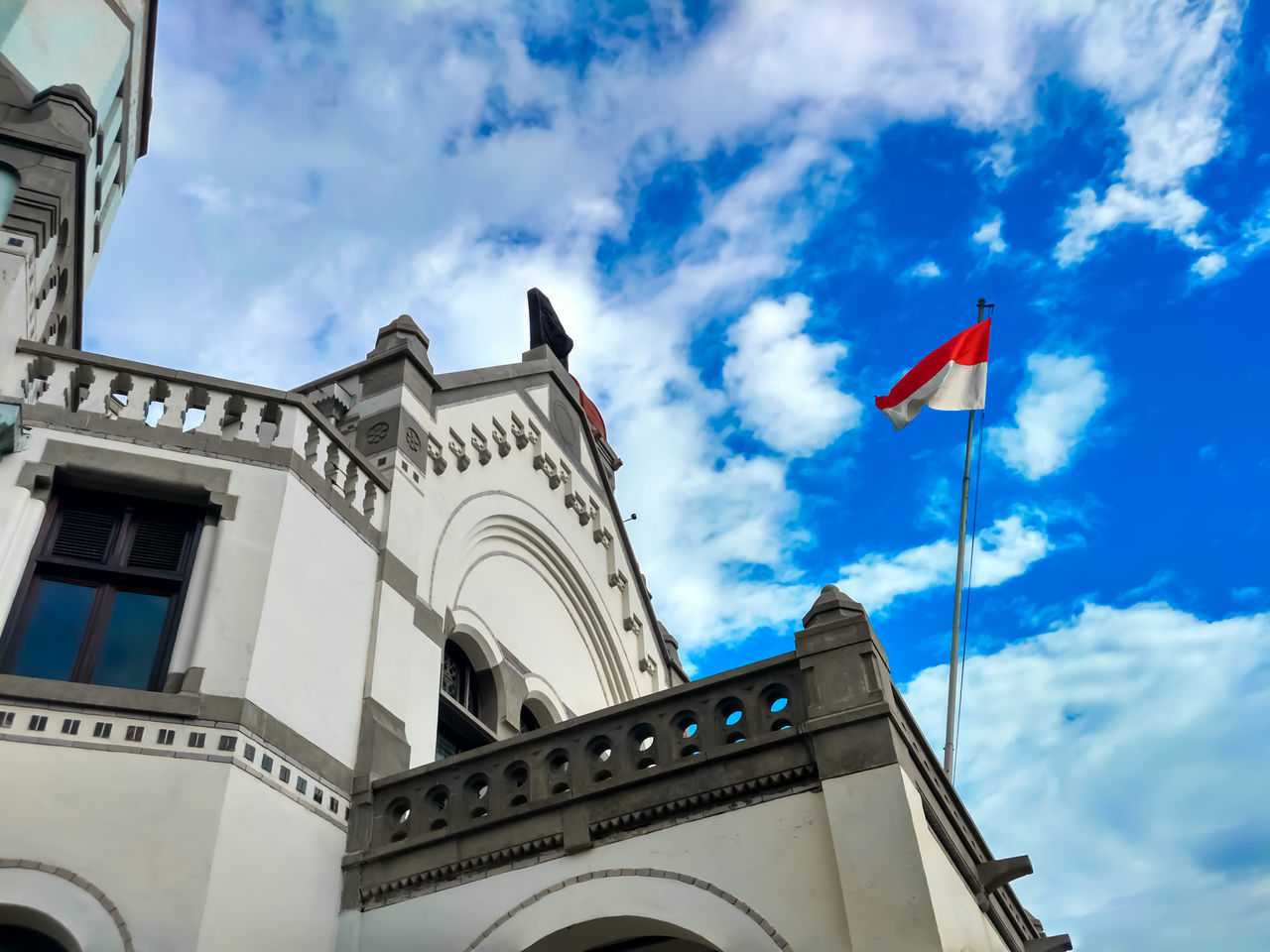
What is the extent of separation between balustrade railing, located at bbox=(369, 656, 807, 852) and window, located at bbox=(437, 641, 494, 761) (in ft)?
10.2

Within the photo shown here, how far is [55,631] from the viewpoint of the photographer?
10.2m

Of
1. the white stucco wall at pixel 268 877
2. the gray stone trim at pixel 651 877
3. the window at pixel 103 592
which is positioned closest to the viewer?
the gray stone trim at pixel 651 877

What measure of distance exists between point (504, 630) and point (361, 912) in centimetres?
614

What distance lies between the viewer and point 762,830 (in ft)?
29.7

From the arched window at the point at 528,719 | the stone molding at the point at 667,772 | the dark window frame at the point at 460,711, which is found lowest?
the stone molding at the point at 667,772

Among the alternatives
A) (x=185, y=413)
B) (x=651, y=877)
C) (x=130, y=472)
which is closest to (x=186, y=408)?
(x=185, y=413)

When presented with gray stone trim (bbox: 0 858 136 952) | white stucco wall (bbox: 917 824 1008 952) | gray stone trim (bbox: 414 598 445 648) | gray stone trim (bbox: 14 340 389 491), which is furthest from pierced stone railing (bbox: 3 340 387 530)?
white stucco wall (bbox: 917 824 1008 952)

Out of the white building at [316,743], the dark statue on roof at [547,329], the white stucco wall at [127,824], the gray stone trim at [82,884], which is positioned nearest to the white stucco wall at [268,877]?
the white building at [316,743]

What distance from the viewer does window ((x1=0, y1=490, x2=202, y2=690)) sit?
33.1 ft

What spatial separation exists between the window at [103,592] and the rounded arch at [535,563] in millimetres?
3475

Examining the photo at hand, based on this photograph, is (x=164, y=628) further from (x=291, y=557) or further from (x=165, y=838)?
(x=165, y=838)

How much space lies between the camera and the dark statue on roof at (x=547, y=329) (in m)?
21.5

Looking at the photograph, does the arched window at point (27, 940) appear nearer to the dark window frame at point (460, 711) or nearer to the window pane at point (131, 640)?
the window pane at point (131, 640)

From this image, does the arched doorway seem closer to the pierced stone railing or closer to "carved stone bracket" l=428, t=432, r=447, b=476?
the pierced stone railing
